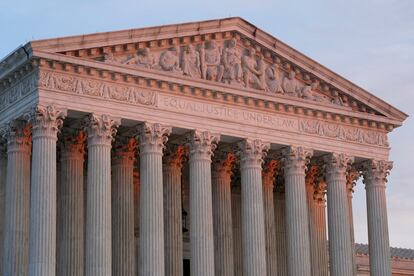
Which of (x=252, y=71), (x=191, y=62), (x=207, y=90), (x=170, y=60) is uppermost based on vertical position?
(x=252, y=71)

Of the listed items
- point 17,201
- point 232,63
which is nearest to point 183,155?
point 232,63

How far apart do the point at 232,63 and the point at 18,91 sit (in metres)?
10.8

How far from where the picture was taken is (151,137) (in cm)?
4581

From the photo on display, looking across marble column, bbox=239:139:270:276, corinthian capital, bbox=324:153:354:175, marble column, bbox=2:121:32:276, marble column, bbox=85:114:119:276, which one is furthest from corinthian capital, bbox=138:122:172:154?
corinthian capital, bbox=324:153:354:175

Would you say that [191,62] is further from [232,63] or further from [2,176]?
[2,176]

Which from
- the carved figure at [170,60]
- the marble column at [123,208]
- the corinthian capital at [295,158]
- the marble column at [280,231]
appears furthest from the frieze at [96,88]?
the marble column at [280,231]

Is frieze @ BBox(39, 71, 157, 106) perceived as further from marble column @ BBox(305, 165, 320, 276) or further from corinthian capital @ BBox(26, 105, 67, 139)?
marble column @ BBox(305, 165, 320, 276)

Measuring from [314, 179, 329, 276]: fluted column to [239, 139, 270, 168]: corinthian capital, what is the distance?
26.6ft

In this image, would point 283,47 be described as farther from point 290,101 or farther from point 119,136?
point 119,136

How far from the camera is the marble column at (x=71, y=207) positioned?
46.2 meters

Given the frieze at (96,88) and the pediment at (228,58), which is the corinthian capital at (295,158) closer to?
the pediment at (228,58)

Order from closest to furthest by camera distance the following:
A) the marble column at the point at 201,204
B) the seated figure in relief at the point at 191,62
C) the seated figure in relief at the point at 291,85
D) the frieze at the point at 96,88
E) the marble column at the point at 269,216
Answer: the frieze at the point at 96,88, the marble column at the point at 201,204, the seated figure in relief at the point at 191,62, the seated figure in relief at the point at 291,85, the marble column at the point at 269,216

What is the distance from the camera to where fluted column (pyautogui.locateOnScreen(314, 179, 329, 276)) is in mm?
54500

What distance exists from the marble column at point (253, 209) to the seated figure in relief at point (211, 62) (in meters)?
3.59
